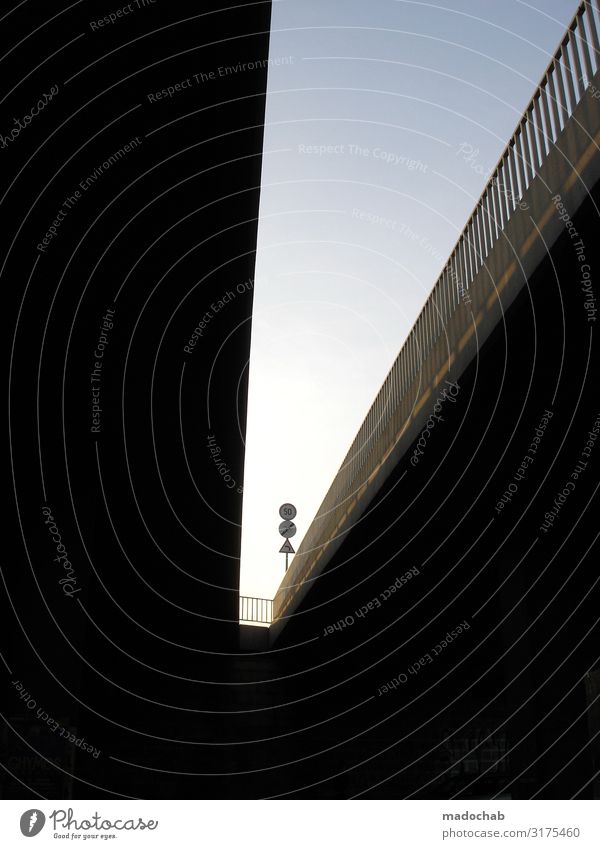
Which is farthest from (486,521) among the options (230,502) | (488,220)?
(488,220)

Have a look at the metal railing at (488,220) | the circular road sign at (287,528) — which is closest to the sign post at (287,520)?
the circular road sign at (287,528)

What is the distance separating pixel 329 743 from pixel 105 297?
22815mm

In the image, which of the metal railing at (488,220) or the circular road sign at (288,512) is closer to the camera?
the metal railing at (488,220)

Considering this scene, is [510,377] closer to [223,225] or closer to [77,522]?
[223,225]

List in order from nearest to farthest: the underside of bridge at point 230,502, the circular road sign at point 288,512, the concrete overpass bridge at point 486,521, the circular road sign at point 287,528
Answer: the underside of bridge at point 230,502
the concrete overpass bridge at point 486,521
the circular road sign at point 288,512
the circular road sign at point 287,528

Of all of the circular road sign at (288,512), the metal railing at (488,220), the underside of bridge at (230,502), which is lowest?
the underside of bridge at (230,502)

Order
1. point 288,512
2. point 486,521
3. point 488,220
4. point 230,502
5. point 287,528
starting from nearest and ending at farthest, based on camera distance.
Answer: point 488,220, point 486,521, point 230,502, point 288,512, point 287,528

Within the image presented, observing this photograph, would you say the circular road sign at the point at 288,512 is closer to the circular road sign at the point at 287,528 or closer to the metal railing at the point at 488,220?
the circular road sign at the point at 287,528

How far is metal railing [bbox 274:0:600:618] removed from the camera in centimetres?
641

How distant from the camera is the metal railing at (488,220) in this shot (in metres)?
6.41

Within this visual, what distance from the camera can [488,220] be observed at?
8.08m

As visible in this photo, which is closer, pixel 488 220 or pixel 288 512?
pixel 488 220

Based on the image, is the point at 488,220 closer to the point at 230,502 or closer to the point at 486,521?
the point at 486,521
